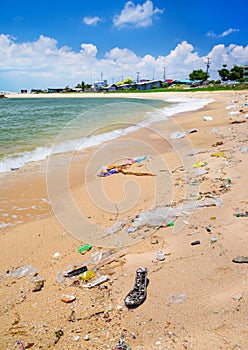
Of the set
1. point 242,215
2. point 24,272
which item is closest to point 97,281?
point 24,272

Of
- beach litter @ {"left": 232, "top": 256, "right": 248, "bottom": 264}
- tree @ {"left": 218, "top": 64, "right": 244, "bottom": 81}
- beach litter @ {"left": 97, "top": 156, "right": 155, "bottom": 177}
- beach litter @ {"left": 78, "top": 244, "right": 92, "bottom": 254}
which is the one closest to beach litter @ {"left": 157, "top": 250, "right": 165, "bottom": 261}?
beach litter @ {"left": 232, "top": 256, "right": 248, "bottom": 264}

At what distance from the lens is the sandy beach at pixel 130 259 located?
64.2 inches

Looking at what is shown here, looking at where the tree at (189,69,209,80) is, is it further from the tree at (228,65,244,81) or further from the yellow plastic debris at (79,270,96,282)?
the yellow plastic debris at (79,270,96,282)

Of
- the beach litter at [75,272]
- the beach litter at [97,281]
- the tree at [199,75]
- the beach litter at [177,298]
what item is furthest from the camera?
the tree at [199,75]

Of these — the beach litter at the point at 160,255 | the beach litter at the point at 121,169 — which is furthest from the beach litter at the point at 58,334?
the beach litter at the point at 121,169

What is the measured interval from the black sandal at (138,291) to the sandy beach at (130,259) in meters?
0.04

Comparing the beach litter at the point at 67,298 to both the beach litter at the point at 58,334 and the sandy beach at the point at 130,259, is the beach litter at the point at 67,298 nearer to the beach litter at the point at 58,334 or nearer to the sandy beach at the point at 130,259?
the sandy beach at the point at 130,259

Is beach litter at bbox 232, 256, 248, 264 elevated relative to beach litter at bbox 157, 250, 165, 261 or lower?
elevated

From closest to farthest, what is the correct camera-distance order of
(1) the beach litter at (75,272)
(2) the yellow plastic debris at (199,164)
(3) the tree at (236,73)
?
1. (1) the beach litter at (75,272)
2. (2) the yellow plastic debris at (199,164)
3. (3) the tree at (236,73)

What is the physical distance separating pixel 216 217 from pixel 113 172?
9.76 ft

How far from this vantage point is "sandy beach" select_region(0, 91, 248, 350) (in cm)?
163

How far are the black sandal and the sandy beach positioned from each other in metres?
0.04

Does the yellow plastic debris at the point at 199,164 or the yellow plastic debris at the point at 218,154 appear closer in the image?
the yellow plastic debris at the point at 199,164

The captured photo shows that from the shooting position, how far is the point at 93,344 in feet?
5.22
